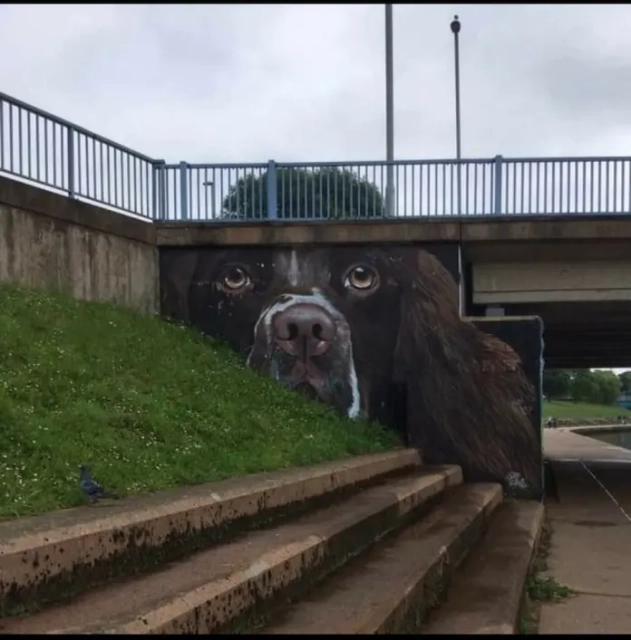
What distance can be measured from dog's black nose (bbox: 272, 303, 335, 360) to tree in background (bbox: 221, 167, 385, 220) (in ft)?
5.27

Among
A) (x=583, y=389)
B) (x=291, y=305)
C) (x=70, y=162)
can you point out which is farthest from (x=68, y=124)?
(x=583, y=389)

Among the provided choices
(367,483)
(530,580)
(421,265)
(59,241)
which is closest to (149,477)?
(367,483)

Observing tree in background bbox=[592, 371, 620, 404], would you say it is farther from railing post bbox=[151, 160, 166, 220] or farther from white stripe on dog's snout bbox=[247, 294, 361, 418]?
railing post bbox=[151, 160, 166, 220]

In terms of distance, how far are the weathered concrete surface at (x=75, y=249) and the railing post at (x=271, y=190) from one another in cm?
196

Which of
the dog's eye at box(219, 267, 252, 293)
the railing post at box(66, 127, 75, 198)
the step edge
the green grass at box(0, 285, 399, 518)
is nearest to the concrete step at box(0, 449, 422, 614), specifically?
the green grass at box(0, 285, 399, 518)

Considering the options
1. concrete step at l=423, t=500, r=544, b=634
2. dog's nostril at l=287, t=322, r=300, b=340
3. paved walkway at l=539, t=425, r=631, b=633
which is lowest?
paved walkway at l=539, t=425, r=631, b=633

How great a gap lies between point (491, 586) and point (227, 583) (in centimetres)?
290

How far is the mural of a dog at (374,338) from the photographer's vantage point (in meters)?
13.1

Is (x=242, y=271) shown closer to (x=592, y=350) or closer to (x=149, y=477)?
(x=149, y=477)

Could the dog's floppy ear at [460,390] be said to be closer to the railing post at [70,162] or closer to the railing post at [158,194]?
the railing post at [158,194]

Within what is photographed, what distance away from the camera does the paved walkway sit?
690cm

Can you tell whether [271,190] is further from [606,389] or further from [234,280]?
[606,389]

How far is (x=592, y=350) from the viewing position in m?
30.0

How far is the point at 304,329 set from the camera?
13.6m
